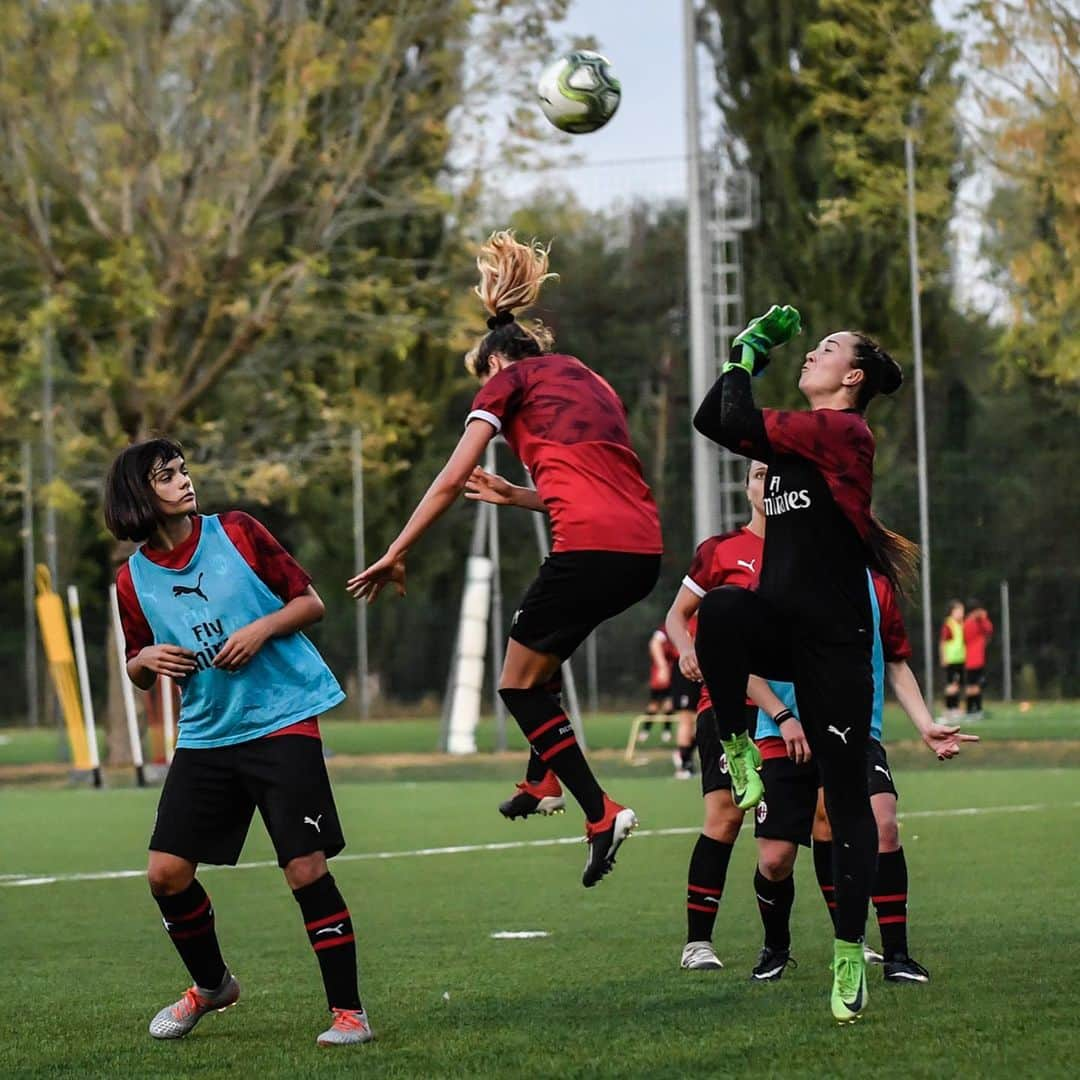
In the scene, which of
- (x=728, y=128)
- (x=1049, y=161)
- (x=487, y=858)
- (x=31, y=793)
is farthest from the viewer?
(x=728, y=128)

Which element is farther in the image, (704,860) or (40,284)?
(40,284)

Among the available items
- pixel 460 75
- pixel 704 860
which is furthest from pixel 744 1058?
pixel 460 75

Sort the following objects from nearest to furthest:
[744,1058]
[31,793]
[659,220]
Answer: [744,1058] → [31,793] → [659,220]

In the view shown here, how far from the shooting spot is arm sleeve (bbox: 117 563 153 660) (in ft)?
22.6

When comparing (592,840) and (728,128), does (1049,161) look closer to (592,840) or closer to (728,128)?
(728,128)

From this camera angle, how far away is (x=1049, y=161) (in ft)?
94.9

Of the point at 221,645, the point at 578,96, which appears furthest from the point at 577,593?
the point at 578,96

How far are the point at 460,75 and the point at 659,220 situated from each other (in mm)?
18202

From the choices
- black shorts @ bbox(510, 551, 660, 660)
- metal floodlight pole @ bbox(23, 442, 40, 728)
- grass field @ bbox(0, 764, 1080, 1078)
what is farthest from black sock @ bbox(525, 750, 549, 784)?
metal floodlight pole @ bbox(23, 442, 40, 728)

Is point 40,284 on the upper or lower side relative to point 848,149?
lower

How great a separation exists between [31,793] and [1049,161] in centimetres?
1589

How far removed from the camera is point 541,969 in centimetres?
831

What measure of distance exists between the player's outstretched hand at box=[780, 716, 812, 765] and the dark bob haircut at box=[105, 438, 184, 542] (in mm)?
2558

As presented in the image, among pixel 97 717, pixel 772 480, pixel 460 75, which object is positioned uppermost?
pixel 460 75
